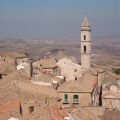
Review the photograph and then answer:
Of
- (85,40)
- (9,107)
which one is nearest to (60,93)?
(9,107)

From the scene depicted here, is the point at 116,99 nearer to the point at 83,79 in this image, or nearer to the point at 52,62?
the point at 83,79

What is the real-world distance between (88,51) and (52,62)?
457 cm

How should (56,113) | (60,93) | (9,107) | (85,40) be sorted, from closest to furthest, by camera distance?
(56,113) < (9,107) < (60,93) < (85,40)

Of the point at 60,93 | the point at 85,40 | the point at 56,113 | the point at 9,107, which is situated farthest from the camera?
the point at 85,40

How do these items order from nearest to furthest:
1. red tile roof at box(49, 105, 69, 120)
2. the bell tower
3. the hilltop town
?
red tile roof at box(49, 105, 69, 120), the hilltop town, the bell tower

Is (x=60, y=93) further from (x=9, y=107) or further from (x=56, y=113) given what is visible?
(x=56, y=113)

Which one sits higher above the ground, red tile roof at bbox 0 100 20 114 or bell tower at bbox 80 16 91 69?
bell tower at bbox 80 16 91 69

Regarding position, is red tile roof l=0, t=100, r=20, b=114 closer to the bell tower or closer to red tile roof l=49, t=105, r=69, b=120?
red tile roof l=49, t=105, r=69, b=120

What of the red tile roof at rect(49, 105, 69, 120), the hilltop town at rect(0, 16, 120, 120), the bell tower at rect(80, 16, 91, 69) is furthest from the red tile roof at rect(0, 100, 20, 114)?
the bell tower at rect(80, 16, 91, 69)

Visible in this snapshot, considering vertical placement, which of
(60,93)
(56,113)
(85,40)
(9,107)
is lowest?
(60,93)

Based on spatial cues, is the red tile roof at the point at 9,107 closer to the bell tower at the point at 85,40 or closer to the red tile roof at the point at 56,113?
the red tile roof at the point at 56,113

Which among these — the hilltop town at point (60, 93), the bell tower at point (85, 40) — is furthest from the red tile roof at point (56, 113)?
the bell tower at point (85, 40)

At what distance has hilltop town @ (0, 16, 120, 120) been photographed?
2455cm

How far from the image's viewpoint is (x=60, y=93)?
33.4m
